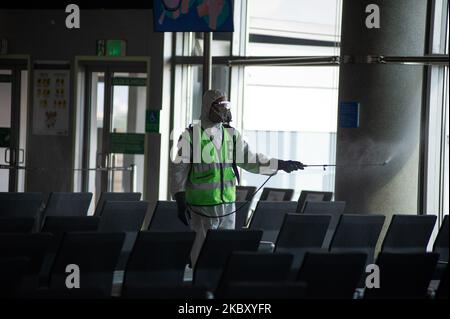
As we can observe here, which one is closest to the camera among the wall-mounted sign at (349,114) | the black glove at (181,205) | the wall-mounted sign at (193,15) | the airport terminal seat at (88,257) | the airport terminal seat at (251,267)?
the airport terminal seat at (251,267)

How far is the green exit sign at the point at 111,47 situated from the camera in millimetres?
14010

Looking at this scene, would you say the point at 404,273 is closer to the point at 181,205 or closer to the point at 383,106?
the point at 181,205

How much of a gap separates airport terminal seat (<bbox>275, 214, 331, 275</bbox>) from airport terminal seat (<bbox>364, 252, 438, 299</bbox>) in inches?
56.5

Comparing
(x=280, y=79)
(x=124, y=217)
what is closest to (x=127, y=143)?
(x=280, y=79)

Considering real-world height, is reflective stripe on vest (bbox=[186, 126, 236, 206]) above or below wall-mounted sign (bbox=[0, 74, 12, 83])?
below

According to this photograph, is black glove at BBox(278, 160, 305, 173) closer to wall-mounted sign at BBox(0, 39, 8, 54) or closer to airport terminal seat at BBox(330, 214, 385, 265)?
airport terminal seat at BBox(330, 214, 385, 265)

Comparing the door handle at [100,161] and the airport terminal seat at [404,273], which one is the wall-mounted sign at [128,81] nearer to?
the door handle at [100,161]

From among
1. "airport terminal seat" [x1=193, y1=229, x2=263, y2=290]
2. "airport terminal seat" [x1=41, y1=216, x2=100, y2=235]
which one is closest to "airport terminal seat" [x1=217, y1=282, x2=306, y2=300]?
"airport terminal seat" [x1=193, y1=229, x2=263, y2=290]

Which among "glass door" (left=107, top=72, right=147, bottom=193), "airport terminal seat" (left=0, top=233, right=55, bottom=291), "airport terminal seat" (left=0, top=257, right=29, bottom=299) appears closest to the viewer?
"airport terminal seat" (left=0, top=257, right=29, bottom=299)

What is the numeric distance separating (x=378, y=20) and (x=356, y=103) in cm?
89

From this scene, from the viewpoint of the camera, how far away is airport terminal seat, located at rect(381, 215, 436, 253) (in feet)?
25.7

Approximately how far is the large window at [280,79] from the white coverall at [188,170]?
14.0ft

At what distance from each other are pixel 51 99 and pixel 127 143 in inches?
47.3

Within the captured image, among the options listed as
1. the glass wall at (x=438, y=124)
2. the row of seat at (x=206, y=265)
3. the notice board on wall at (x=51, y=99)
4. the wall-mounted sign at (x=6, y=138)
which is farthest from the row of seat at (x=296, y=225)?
the wall-mounted sign at (x=6, y=138)
